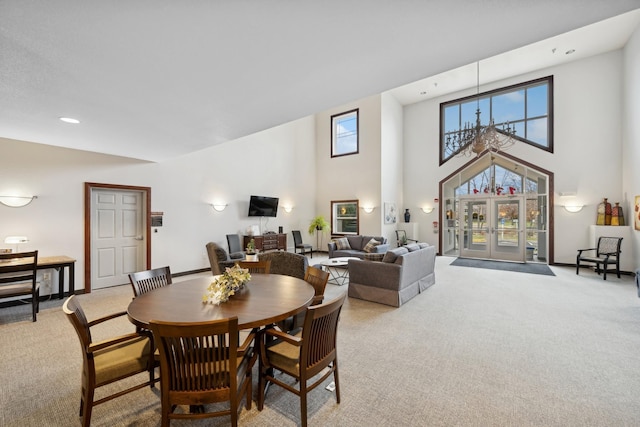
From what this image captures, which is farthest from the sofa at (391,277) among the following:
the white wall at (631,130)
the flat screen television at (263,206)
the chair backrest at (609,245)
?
the white wall at (631,130)

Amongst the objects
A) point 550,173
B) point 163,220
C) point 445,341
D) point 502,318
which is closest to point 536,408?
point 445,341

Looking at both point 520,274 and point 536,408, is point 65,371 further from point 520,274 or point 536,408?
point 520,274

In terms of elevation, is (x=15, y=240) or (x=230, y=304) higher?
(x=15, y=240)

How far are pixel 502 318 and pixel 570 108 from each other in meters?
7.18

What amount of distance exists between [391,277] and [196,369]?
3247 mm

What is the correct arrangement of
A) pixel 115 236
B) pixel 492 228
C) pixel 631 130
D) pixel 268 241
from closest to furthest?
pixel 115 236, pixel 631 130, pixel 268 241, pixel 492 228

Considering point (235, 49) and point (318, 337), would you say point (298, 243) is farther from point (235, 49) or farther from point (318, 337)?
point (235, 49)

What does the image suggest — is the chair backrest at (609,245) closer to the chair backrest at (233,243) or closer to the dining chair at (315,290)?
the dining chair at (315,290)

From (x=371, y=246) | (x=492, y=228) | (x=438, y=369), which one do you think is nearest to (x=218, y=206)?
(x=371, y=246)

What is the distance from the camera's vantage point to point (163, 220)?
6.15 meters

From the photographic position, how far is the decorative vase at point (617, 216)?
6.62 metres

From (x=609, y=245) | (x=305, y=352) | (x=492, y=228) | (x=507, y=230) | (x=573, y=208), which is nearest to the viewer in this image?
(x=305, y=352)

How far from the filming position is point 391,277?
14.1 ft

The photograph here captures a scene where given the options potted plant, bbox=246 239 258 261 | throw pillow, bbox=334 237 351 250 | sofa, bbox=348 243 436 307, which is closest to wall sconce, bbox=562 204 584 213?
sofa, bbox=348 243 436 307
